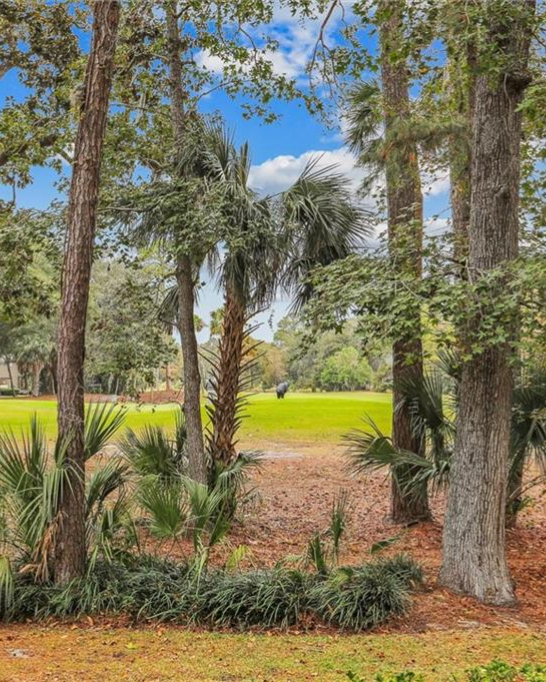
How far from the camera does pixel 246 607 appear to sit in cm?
491

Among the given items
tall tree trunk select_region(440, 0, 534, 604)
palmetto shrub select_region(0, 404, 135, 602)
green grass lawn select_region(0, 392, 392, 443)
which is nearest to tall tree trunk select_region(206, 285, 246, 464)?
palmetto shrub select_region(0, 404, 135, 602)

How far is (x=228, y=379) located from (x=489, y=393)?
3880mm

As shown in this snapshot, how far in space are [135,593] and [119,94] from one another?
721 cm

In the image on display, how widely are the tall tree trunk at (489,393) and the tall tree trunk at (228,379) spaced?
138 inches

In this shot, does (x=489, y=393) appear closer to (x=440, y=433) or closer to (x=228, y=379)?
(x=440, y=433)

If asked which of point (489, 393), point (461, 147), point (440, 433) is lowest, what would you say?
point (440, 433)

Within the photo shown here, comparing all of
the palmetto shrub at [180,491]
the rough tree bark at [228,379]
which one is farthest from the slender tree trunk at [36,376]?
the palmetto shrub at [180,491]

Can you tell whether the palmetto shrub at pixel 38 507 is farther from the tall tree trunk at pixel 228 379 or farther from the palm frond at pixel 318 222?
the palm frond at pixel 318 222

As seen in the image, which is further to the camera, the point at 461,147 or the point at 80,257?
the point at 461,147

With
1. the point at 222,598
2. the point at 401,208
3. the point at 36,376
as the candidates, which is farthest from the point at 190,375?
the point at 36,376

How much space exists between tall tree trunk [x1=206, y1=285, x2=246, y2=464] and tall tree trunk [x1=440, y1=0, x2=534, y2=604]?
138 inches

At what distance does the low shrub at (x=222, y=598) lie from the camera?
15.9 ft

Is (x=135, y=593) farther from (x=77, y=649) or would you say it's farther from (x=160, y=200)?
(x=160, y=200)

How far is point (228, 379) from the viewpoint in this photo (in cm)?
835
